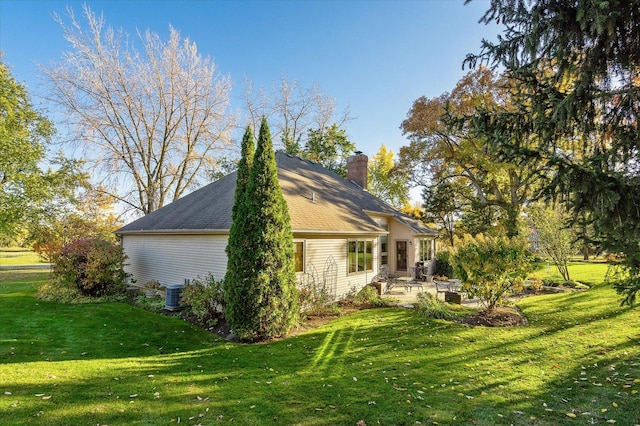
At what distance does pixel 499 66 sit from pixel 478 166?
17035mm

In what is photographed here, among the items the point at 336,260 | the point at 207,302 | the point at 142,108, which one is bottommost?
the point at 207,302

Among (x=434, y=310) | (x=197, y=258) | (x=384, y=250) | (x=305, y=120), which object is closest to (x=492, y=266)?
(x=434, y=310)

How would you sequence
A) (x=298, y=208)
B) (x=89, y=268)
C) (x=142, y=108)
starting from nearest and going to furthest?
(x=298, y=208)
(x=89, y=268)
(x=142, y=108)

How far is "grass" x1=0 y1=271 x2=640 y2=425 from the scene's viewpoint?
4523 millimetres

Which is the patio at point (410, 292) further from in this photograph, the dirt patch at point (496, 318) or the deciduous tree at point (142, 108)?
the deciduous tree at point (142, 108)

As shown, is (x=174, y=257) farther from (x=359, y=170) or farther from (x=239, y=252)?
(x=359, y=170)

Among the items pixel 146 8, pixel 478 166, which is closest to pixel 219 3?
pixel 146 8

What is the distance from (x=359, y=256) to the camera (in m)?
14.3

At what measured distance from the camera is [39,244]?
20.4 m

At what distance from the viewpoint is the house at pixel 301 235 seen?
37.7 feet

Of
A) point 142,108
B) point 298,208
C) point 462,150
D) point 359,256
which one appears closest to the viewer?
point 298,208

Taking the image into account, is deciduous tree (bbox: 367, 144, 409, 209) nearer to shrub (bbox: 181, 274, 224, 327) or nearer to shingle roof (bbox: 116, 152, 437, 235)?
shingle roof (bbox: 116, 152, 437, 235)

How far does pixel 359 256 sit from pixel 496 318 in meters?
5.96

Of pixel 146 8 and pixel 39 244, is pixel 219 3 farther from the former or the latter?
pixel 39 244
